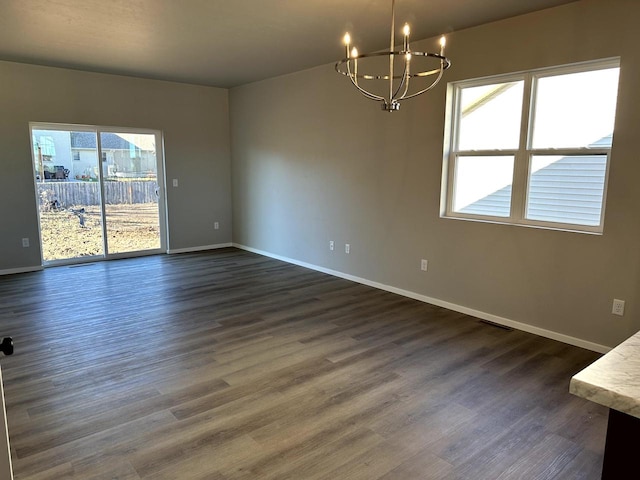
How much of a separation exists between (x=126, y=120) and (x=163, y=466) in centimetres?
556

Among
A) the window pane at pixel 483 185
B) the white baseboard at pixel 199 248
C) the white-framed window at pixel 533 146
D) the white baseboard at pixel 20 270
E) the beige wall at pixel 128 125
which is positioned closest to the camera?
the white-framed window at pixel 533 146

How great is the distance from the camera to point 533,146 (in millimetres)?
3678

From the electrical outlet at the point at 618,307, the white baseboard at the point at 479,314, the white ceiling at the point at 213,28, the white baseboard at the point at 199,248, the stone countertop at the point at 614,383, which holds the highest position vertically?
the white ceiling at the point at 213,28

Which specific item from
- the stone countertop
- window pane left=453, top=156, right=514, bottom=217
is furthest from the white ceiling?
the stone countertop

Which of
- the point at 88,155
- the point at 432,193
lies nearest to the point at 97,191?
the point at 88,155

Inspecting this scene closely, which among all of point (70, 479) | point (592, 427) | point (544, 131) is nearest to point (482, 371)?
point (592, 427)

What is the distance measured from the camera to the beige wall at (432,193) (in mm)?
3154

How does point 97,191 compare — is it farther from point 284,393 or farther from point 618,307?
point 618,307

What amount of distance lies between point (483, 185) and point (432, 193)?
1.67ft

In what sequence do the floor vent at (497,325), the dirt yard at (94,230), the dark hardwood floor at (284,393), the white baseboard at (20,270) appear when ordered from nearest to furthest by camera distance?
the dark hardwood floor at (284,393)
the floor vent at (497,325)
the white baseboard at (20,270)
the dirt yard at (94,230)

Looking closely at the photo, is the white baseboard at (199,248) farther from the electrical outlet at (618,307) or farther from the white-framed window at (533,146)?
the electrical outlet at (618,307)

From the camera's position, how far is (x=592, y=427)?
2.36 metres

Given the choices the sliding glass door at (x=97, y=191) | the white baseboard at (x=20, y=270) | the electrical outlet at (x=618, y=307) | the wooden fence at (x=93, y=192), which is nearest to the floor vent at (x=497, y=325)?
the electrical outlet at (x=618, y=307)

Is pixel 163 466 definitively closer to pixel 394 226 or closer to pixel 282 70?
pixel 394 226
